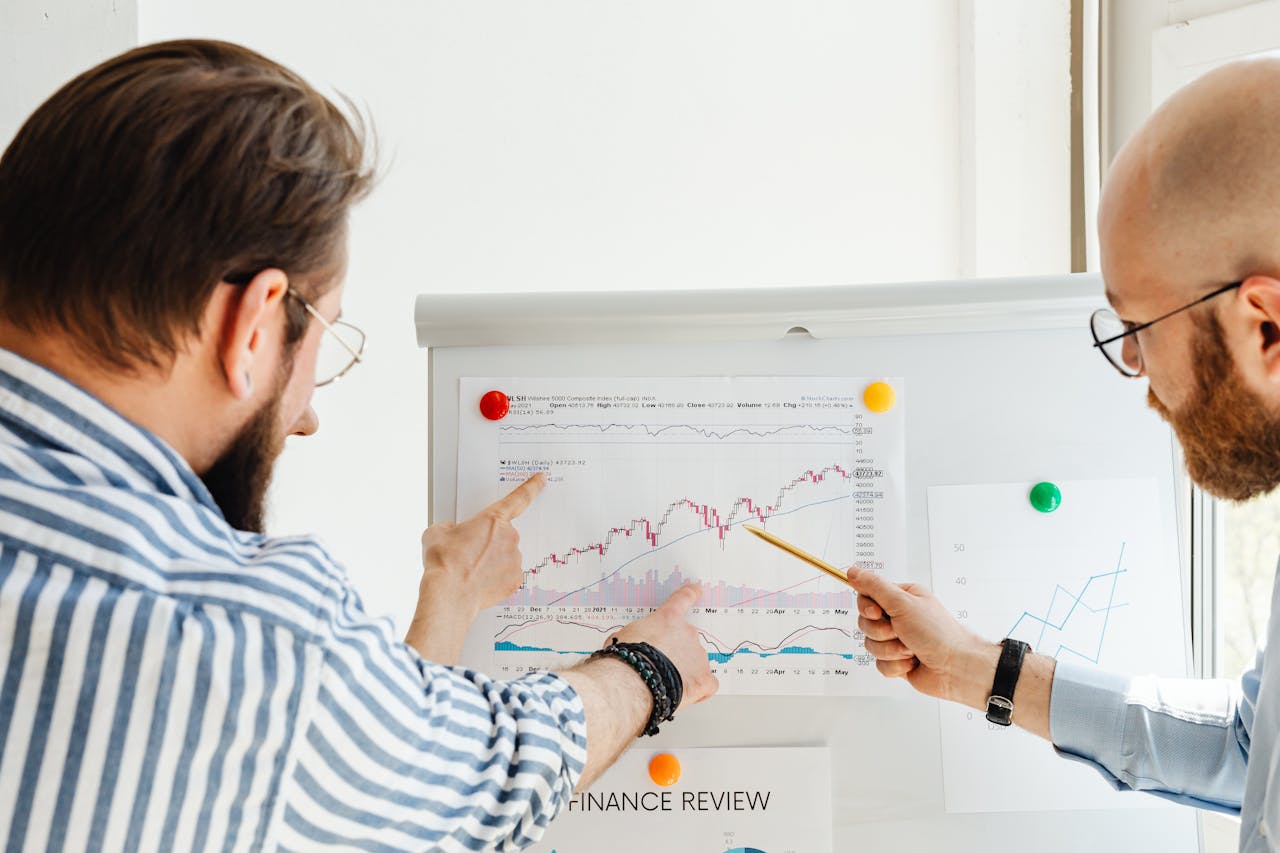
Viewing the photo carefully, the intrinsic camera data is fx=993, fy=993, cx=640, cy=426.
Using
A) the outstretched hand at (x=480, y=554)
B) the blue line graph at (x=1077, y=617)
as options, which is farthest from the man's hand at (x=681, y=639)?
the blue line graph at (x=1077, y=617)

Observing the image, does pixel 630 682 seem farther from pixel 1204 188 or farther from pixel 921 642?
pixel 1204 188

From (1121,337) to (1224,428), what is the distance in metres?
0.13

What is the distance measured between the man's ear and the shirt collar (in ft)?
0.30

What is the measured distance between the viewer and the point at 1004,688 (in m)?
1.08

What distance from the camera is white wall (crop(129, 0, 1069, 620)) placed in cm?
173

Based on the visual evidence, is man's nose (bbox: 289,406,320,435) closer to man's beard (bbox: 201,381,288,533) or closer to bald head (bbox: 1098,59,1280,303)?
man's beard (bbox: 201,381,288,533)

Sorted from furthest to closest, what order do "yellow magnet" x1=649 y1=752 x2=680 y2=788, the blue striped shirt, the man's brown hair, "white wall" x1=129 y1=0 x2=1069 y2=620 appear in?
1. "white wall" x1=129 y1=0 x2=1069 y2=620
2. "yellow magnet" x1=649 y1=752 x2=680 y2=788
3. the man's brown hair
4. the blue striped shirt

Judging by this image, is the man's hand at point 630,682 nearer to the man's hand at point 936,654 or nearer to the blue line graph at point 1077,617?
the man's hand at point 936,654

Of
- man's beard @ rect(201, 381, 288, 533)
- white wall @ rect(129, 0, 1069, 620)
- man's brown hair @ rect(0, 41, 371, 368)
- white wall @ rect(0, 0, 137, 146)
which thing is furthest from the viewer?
white wall @ rect(129, 0, 1069, 620)

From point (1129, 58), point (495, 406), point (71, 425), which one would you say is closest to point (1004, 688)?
point (495, 406)

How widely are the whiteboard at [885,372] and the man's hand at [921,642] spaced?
6 cm

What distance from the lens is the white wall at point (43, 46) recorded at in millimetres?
1362

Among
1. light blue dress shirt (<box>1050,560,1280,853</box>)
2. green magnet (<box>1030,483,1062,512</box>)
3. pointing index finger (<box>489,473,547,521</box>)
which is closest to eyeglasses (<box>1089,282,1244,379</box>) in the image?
green magnet (<box>1030,483,1062,512</box>)

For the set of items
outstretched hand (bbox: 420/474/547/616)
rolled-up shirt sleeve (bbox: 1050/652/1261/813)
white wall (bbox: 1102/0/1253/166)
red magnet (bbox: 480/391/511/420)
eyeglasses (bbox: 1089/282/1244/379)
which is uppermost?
white wall (bbox: 1102/0/1253/166)
